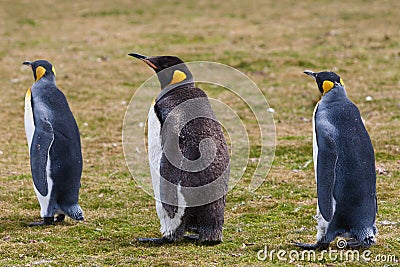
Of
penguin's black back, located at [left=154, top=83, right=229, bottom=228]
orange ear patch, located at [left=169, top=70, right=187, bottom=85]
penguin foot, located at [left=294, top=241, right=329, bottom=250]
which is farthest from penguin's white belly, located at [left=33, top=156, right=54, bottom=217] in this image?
penguin foot, located at [left=294, top=241, right=329, bottom=250]

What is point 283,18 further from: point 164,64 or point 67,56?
point 164,64

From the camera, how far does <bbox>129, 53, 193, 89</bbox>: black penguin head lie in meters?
6.02

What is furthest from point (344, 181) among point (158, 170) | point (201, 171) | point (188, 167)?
point (158, 170)

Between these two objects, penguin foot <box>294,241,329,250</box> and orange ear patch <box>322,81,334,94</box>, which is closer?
penguin foot <box>294,241,329,250</box>

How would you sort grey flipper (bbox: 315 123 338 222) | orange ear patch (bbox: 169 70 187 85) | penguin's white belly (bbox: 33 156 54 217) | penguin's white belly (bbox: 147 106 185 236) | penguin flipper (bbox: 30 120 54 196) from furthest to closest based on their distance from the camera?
penguin's white belly (bbox: 33 156 54 217) < penguin flipper (bbox: 30 120 54 196) < orange ear patch (bbox: 169 70 187 85) < penguin's white belly (bbox: 147 106 185 236) < grey flipper (bbox: 315 123 338 222)

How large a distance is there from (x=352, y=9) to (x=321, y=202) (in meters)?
17.4

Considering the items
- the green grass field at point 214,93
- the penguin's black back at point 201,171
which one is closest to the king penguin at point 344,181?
the green grass field at point 214,93

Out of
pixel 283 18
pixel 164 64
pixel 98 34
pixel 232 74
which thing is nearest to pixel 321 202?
pixel 164 64

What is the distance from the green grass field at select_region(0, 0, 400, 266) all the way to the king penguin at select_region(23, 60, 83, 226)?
0.22m

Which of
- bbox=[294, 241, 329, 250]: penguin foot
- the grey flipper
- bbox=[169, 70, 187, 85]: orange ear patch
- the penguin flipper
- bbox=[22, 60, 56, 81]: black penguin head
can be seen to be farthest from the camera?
bbox=[22, 60, 56, 81]: black penguin head

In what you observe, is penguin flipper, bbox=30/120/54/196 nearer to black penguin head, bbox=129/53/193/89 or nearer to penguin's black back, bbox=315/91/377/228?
black penguin head, bbox=129/53/193/89

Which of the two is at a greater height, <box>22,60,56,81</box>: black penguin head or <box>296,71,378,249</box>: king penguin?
<box>22,60,56,81</box>: black penguin head

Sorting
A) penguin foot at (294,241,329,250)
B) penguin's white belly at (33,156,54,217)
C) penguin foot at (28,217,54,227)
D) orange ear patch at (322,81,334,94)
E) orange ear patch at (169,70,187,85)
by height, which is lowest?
penguin foot at (28,217,54,227)

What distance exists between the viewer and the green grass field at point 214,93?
19.0 feet
